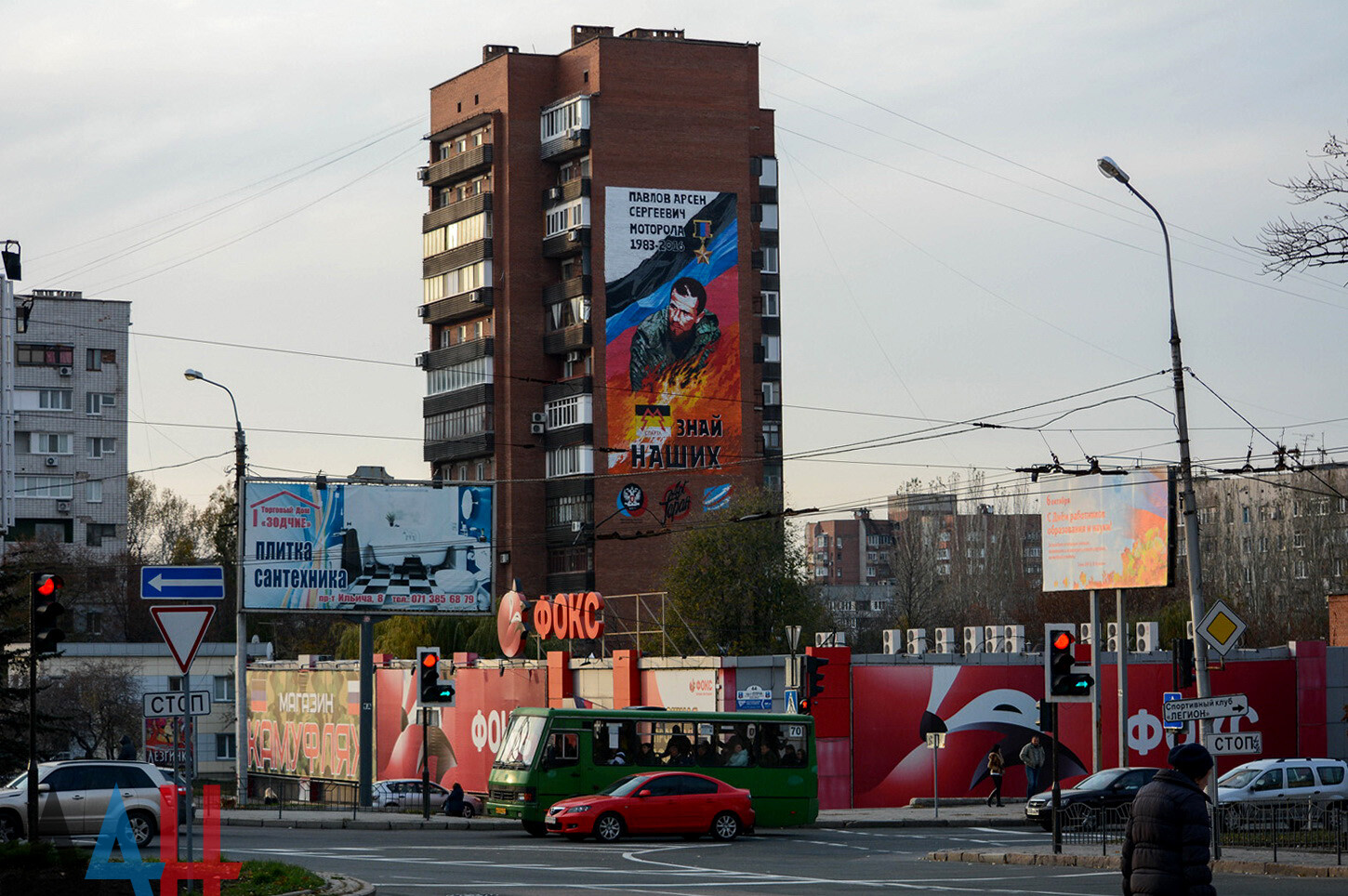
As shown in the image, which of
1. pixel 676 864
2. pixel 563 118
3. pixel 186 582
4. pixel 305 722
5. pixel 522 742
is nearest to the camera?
pixel 186 582

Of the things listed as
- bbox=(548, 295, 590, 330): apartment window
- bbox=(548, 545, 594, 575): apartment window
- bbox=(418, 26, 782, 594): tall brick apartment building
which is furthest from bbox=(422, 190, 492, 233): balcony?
bbox=(548, 545, 594, 575): apartment window

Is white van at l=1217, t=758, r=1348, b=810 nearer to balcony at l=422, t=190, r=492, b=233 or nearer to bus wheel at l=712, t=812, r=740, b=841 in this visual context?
bus wheel at l=712, t=812, r=740, b=841

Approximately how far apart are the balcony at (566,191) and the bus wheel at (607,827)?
59.6m

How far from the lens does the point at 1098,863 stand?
24656mm

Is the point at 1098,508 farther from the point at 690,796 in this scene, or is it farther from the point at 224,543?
the point at 224,543

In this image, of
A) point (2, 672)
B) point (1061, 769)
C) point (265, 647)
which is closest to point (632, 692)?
point (1061, 769)

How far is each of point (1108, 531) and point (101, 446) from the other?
7187cm

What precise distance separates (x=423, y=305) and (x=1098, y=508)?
56.6 metres

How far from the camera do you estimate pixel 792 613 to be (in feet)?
235

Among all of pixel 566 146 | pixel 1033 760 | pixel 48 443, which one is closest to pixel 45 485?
pixel 48 443

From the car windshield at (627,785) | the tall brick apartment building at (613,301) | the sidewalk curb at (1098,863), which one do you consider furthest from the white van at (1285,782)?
the tall brick apartment building at (613,301)

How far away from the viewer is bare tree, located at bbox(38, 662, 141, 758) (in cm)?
7194

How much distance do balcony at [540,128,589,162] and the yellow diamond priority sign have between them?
6497 centimetres

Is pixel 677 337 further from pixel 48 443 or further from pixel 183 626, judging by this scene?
pixel 183 626
